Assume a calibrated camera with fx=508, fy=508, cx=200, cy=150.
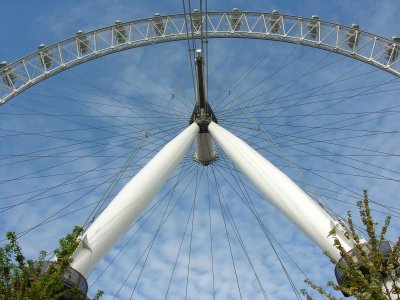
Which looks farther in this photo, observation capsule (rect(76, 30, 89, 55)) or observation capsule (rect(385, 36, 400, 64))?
observation capsule (rect(76, 30, 89, 55))

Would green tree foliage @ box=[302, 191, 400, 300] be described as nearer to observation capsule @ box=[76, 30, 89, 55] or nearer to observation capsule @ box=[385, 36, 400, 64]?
observation capsule @ box=[385, 36, 400, 64]

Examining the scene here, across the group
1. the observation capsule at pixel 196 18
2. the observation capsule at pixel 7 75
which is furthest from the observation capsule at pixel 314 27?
the observation capsule at pixel 7 75

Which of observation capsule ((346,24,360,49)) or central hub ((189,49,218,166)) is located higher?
observation capsule ((346,24,360,49))

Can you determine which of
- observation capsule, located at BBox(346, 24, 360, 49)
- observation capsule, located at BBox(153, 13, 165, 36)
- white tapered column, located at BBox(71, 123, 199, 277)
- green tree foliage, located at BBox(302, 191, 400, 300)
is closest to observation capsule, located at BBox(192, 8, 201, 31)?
observation capsule, located at BBox(153, 13, 165, 36)

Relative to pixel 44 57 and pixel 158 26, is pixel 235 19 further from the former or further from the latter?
pixel 44 57

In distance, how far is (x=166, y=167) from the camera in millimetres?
15555

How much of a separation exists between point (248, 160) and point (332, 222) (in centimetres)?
368

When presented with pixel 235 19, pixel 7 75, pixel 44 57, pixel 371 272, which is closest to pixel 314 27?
pixel 235 19

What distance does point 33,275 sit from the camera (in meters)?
9.15

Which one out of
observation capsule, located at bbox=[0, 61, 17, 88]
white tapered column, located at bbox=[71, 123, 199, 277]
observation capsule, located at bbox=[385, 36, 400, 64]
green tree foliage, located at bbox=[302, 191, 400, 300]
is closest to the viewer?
green tree foliage, located at bbox=[302, 191, 400, 300]

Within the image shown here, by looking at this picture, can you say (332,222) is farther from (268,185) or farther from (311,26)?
(311,26)

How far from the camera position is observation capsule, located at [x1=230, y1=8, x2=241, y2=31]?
23938 mm

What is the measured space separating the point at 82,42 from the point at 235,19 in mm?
7242

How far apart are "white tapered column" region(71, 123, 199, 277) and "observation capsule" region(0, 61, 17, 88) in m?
9.58
